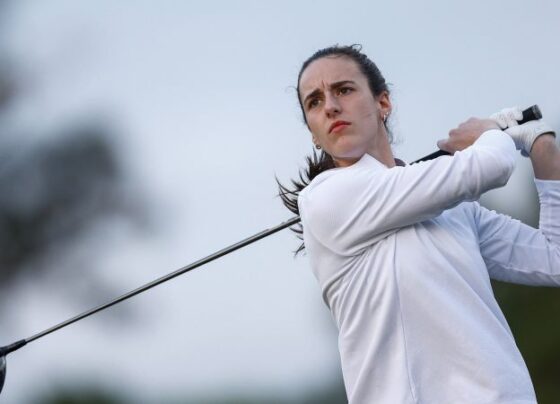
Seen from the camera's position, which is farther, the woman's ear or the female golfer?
the woman's ear

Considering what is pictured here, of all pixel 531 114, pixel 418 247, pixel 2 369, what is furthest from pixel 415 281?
pixel 2 369

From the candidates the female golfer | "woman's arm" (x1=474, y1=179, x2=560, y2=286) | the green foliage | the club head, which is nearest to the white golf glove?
the female golfer

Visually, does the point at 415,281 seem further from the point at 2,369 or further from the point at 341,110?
the point at 2,369

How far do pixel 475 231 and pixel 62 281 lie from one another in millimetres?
5526

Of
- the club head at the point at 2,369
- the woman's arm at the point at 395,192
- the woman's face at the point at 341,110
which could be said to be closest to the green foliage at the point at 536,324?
the club head at the point at 2,369

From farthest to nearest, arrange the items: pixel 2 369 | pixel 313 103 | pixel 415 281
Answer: pixel 2 369 → pixel 313 103 → pixel 415 281

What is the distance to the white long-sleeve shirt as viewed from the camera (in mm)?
2188

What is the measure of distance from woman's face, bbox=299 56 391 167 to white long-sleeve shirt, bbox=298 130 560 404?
0.06 m

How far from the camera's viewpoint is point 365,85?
2588mm

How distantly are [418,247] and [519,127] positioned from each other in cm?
37

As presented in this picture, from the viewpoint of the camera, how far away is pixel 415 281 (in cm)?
224

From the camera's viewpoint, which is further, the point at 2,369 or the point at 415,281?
the point at 2,369

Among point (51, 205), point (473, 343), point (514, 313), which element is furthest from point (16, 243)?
point (473, 343)

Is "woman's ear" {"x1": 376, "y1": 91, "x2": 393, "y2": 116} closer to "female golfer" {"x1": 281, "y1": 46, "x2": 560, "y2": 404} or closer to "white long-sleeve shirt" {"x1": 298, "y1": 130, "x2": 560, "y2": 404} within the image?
"female golfer" {"x1": 281, "y1": 46, "x2": 560, "y2": 404}
